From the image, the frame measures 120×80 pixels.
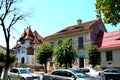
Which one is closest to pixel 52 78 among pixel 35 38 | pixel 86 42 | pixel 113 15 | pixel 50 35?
pixel 113 15

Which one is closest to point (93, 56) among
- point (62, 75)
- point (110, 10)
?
point (110, 10)

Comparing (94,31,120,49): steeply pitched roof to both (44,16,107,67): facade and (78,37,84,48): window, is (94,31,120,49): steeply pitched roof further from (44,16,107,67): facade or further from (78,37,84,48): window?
(78,37,84,48): window

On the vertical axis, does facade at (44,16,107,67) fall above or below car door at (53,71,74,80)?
above

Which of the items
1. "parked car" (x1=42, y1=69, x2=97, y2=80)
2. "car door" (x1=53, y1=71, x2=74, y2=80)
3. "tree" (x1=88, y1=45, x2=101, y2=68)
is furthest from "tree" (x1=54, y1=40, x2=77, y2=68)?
"car door" (x1=53, y1=71, x2=74, y2=80)

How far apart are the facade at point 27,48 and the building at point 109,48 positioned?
82.7ft

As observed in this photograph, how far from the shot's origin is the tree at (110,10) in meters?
22.8

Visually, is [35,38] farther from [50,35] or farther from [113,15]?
[113,15]

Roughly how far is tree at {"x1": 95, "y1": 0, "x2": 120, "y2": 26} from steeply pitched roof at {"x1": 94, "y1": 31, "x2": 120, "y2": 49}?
47.8 ft

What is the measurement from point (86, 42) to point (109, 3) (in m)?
20.2

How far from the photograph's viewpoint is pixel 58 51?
38.2 metres

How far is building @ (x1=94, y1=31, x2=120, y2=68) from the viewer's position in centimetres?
3756

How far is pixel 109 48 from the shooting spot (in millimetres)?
38469

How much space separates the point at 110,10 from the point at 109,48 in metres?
16.2

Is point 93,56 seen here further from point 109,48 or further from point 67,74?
point 67,74
